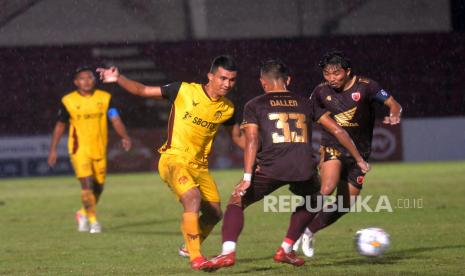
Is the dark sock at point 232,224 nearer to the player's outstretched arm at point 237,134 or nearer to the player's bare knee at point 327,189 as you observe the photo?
the player's outstretched arm at point 237,134

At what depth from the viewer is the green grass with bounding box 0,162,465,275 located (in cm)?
1081

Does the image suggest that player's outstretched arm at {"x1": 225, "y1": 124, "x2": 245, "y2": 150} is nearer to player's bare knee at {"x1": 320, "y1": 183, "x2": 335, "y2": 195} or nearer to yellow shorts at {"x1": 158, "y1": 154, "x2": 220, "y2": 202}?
yellow shorts at {"x1": 158, "y1": 154, "x2": 220, "y2": 202}

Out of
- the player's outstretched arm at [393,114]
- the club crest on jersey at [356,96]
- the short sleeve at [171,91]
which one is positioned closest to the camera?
the short sleeve at [171,91]

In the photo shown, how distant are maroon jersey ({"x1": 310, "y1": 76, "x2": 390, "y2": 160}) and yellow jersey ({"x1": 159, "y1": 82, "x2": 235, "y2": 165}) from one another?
1.59m

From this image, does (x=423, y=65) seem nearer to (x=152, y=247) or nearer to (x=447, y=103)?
(x=447, y=103)

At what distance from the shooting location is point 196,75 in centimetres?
3656

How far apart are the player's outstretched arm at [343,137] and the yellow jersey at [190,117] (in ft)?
3.30

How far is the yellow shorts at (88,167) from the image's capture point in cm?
1619

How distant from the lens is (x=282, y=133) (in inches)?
408

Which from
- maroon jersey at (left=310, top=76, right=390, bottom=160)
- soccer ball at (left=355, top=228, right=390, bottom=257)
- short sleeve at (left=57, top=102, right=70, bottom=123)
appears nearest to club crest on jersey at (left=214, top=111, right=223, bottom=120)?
maroon jersey at (left=310, top=76, right=390, bottom=160)

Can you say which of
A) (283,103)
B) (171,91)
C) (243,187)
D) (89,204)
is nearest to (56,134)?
(89,204)

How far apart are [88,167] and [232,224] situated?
21.3 ft

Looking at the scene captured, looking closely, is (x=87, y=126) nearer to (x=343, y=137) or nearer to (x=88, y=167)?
(x=88, y=167)

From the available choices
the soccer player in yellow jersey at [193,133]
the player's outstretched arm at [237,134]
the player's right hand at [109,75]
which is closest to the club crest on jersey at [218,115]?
the soccer player in yellow jersey at [193,133]
